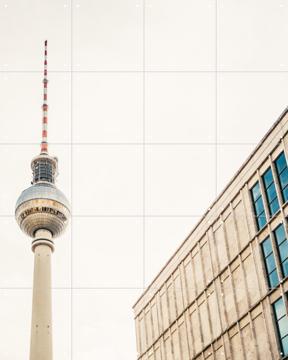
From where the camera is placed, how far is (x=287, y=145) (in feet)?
129

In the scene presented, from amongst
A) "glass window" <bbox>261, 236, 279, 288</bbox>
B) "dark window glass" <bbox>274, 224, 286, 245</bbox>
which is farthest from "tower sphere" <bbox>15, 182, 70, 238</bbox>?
"dark window glass" <bbox>274, 224, 286, 245</bbox>

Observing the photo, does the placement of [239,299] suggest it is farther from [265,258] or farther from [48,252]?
[48,252]

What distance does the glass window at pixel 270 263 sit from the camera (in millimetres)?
39219

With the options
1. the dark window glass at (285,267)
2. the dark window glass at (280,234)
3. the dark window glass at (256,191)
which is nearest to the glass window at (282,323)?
the dark window glass at (285,267)

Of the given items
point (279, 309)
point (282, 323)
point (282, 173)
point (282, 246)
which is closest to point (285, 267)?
point (282, 246)

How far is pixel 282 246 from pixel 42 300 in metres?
54.0

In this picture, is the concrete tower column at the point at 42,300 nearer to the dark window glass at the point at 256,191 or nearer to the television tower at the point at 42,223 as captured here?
the television tower at the point at 42,223

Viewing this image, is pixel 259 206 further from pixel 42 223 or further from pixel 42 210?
pixel 42 223

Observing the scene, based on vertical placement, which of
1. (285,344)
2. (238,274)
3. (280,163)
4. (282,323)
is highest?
(280,163)

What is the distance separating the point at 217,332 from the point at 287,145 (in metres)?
16.2

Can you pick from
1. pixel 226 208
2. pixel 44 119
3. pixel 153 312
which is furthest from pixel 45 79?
pixel 226 208

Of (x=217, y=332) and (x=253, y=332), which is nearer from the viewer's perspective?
(x=253, y=332)

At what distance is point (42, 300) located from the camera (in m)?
85.4

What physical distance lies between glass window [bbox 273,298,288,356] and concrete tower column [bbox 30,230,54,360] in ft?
155
